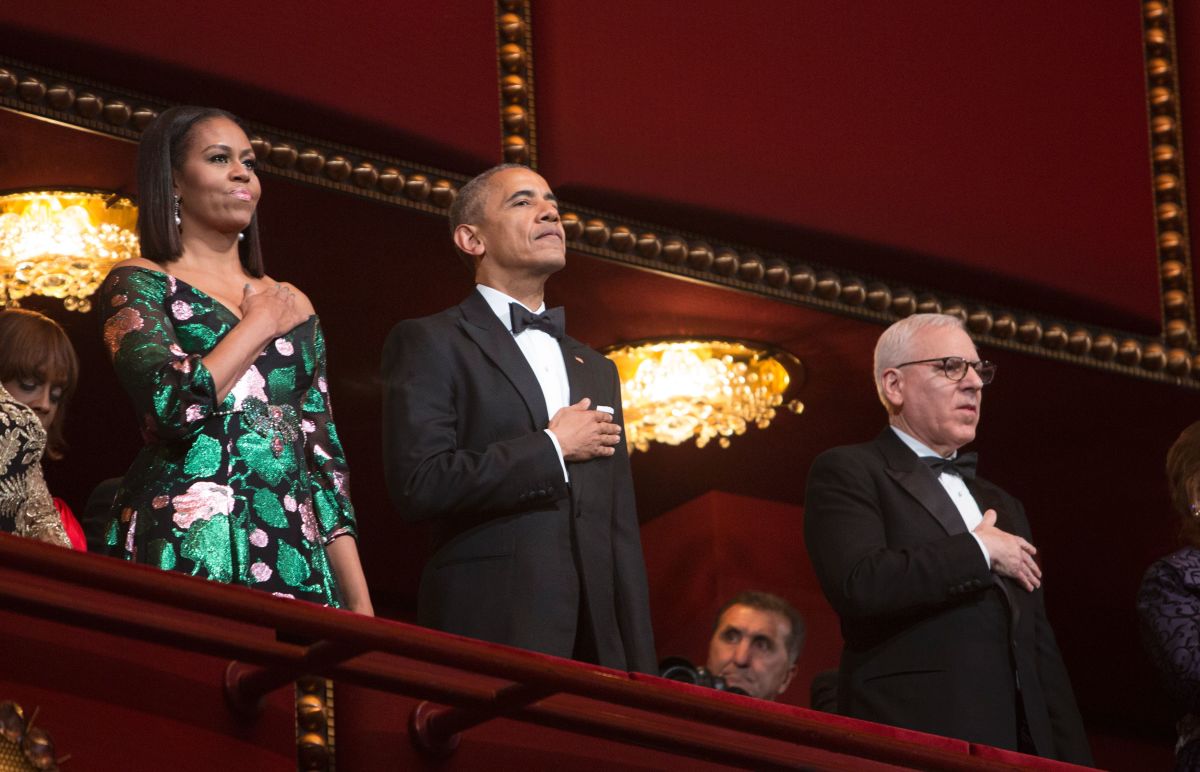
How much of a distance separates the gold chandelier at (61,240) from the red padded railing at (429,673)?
2.01 meters

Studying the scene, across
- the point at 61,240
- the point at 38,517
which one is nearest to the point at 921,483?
the point at 38,517

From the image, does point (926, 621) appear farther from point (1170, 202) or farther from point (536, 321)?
point (1170, 202)

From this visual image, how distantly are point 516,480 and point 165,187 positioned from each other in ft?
2.55

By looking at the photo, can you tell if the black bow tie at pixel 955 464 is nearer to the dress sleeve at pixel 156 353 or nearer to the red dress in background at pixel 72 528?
the dress sleeve at pixel 156 353

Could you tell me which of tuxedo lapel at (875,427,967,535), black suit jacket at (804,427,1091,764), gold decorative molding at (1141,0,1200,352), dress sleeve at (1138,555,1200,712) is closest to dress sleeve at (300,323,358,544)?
black suit jacket at (804,427,1091,764)

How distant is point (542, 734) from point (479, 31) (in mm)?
2129

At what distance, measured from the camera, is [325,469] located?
395cm

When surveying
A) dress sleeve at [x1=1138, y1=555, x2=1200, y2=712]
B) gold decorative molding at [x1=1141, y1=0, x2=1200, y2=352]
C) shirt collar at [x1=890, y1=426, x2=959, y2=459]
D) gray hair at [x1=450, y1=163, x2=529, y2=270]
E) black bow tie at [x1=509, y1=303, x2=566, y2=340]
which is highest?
gold decorative molding at [x1=1141, y1=0, x2=1200, y2=352]

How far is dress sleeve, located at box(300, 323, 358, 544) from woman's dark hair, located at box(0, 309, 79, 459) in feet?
1.80

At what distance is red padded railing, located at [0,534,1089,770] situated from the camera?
9.98ft

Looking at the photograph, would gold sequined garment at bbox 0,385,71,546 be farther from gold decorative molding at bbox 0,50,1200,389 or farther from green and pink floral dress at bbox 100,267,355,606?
gold decorative molding at bbox 0,50,1200,389

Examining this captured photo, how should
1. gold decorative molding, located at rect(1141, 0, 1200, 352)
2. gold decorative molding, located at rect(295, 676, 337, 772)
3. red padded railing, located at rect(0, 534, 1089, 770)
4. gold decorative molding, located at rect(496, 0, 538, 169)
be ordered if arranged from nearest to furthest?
red padded railing, located at rect(0, 534, 1089, 770), gold decorative molding, located at rect(295, 676, 337, 772), gold decorative molding, located at rect(496, 0, 538, 169), gold decorative molding, located at rect(1141, 0, 1200, 352)

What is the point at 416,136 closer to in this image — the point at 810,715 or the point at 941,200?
the point at 941,200

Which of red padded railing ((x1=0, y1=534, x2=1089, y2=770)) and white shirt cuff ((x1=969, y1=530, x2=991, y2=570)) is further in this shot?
white shirt cuff ((x1=969, y1=530, x2=991, y2=570))
